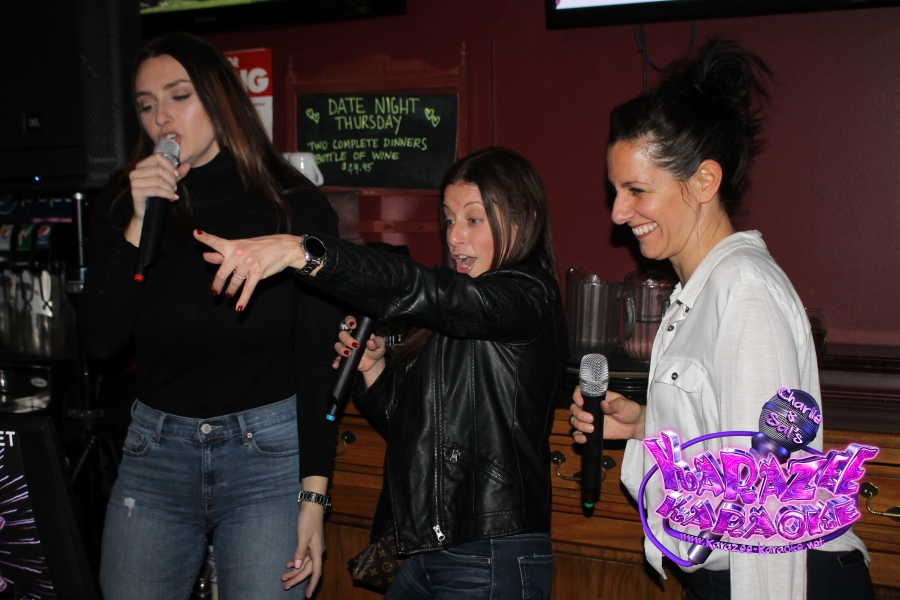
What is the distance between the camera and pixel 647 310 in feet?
7.81

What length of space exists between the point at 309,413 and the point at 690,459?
77 centimetres

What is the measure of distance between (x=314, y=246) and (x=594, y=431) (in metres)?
0.63

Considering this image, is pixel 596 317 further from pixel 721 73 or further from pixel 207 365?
pixel 207 365

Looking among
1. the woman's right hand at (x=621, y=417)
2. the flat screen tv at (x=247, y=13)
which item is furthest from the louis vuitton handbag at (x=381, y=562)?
the flat screen tv at (x=247, y=13)

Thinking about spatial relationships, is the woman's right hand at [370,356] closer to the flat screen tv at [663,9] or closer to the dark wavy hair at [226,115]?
the dark wavy hair at [226,115]

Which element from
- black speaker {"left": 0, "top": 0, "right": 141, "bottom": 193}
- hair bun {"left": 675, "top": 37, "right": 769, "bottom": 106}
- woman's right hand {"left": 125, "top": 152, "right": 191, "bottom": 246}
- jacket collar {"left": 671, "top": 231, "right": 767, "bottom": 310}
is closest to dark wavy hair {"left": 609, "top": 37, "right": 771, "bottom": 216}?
hair bun {"left": 675, "top": 37, "right": 769, "bottom": 106}

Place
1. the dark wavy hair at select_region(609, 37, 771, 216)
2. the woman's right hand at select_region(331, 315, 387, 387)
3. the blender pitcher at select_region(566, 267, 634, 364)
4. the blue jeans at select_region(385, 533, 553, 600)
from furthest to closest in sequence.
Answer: the blender pitcher at select_region(566, 267, 634, 364) → the woman's right hand at select_region(331, 315, 387, 387) → the blue jeans at select_region(385, 533, 553, 600) → the dark wavy hair at select_region(609, 37, 771, 216)

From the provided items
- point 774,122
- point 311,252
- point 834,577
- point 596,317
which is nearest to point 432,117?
point 596,317

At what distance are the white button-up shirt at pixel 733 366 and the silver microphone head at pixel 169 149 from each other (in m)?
1.07

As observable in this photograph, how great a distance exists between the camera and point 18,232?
3.21 meters

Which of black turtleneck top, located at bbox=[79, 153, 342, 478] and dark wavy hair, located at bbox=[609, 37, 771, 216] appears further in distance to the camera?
black turtleneck top, located at bbox=[79, 153, 342, 478]

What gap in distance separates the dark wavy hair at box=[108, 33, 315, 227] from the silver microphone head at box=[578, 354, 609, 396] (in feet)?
2.29

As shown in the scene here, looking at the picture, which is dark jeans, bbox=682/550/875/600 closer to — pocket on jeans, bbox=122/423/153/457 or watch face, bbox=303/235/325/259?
watch face, bbox=303/235/325/259
